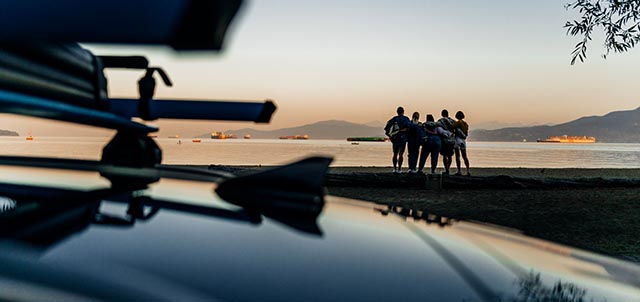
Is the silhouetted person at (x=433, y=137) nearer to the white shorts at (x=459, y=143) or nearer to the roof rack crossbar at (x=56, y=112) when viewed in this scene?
the white shorts at (x=459, y=143)

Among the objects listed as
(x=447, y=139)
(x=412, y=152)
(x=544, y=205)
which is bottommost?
(x=544, y=205)

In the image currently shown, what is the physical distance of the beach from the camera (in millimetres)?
8047

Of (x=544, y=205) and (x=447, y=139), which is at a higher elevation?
(x=447, y=139)

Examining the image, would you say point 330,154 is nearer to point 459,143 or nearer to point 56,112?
point 56,112

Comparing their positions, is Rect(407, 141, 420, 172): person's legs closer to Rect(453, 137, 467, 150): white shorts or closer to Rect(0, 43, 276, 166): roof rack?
Rect(453, 137, 467, 150): white shorts

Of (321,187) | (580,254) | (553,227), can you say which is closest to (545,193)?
(553,227)

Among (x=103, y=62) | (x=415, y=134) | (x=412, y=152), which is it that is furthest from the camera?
(x=412, y=152)

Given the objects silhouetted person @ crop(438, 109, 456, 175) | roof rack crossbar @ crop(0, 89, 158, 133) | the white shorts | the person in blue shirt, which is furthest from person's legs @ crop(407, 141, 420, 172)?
roof rack crossbar @ crop(0, 89, 158, 133)

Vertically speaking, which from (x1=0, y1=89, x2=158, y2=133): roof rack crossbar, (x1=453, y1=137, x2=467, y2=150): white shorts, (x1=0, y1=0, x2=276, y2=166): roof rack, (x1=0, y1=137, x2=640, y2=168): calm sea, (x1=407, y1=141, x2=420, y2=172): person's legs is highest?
(x1=0, y1=0, x2=276, y2=166): roof rack

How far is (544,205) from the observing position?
10773mm

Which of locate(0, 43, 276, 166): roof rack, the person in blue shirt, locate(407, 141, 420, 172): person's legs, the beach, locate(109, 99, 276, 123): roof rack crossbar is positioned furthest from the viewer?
locate(407, 141, 420, 172): person's legs

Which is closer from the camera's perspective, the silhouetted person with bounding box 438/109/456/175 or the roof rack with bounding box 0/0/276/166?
the roof rack with bounding box 0/0/276/166

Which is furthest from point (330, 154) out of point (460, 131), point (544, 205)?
point (460, 131)

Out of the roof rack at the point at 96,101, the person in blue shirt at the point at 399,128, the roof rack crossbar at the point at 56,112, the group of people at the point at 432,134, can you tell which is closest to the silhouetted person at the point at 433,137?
the group of people at the point at 432,134
